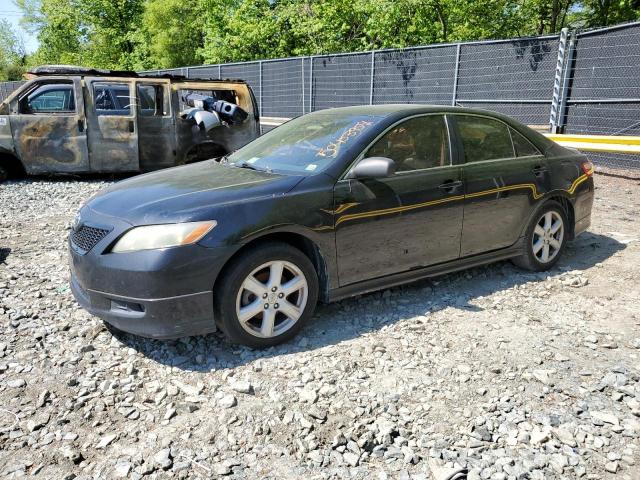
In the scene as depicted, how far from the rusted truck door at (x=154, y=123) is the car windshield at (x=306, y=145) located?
17.8 ft

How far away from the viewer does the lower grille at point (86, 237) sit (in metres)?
3.47

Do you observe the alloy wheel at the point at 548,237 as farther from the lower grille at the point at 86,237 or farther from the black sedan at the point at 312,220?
the lower grille at the point at 86,237

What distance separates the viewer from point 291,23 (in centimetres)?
2117

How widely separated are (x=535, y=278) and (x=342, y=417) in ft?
9.57

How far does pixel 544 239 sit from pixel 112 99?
7.56m

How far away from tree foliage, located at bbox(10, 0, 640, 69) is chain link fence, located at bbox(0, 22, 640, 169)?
111 inches

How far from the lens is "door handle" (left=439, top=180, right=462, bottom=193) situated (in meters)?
4.39

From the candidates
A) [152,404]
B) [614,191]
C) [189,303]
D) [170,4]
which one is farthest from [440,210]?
[170,4]

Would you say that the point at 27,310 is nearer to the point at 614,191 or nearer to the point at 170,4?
the point at 614,191

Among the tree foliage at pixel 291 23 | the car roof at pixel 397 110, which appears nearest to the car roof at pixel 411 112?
the car roof at pixel 397 110

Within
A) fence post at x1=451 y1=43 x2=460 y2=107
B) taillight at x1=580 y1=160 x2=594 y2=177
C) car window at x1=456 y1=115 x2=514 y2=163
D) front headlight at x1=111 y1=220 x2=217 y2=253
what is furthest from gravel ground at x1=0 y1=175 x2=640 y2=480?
fence post at x1=451 y1=43 x2=460 y2=107

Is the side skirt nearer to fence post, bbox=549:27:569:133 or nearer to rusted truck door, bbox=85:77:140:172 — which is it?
fence post, bbox=549:27:569:133

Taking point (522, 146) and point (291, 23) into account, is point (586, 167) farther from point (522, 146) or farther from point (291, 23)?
point (291, 23)

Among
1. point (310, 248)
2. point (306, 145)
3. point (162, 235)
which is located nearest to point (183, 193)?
point (162, 235)
